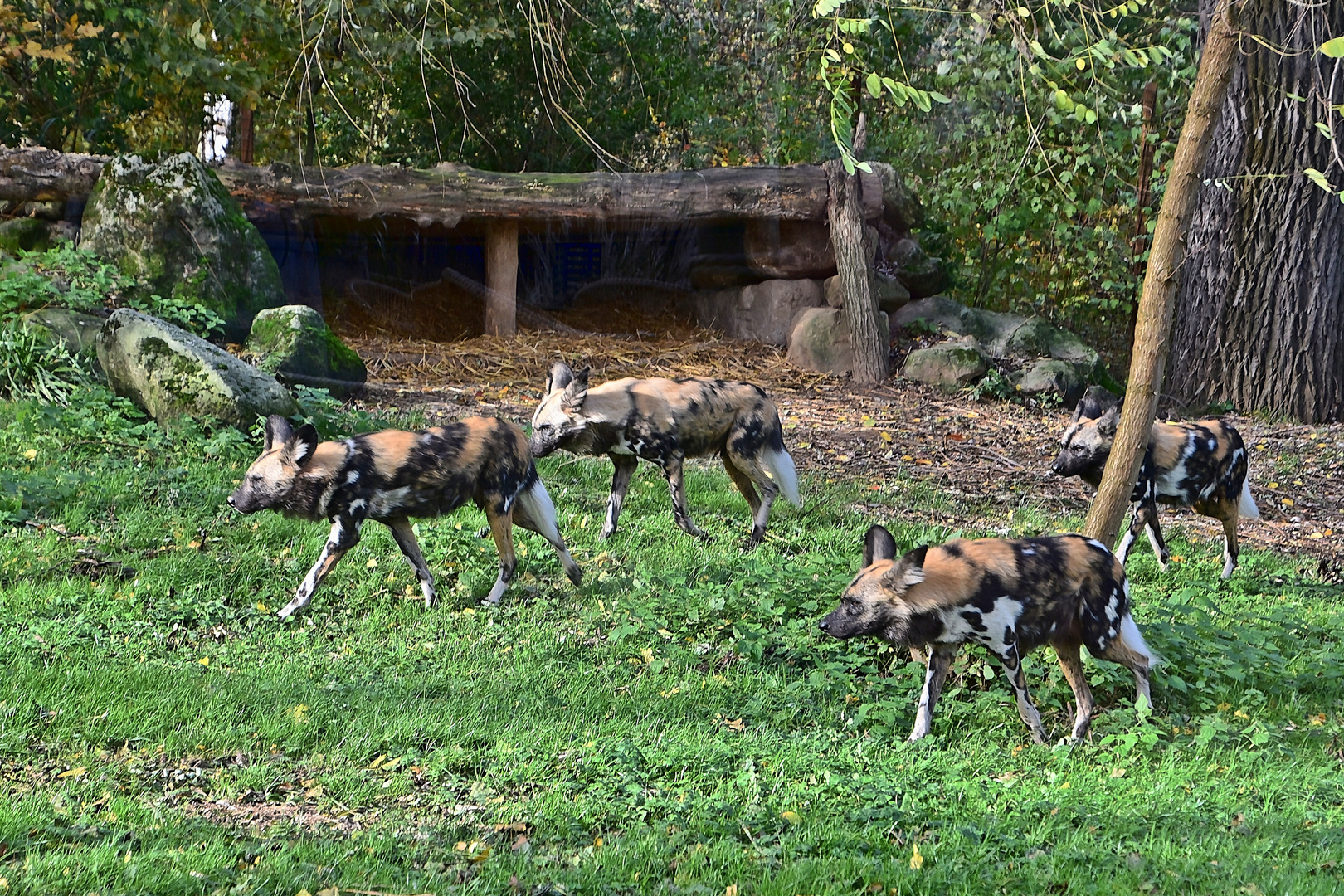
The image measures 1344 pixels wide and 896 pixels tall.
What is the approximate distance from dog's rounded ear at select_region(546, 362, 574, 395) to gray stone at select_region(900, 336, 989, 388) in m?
4.88

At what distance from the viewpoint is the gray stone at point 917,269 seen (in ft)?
39.6

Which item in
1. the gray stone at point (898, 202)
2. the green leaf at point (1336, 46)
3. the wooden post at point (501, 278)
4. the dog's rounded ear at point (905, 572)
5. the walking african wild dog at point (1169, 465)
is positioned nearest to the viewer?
the green leaf at point (1336, 46)

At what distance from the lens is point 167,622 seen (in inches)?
194

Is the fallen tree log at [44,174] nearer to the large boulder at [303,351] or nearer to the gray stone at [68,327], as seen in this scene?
the gray stone at [68,327]

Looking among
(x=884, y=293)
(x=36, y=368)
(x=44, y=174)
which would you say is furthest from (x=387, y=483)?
(x=884, y=293)

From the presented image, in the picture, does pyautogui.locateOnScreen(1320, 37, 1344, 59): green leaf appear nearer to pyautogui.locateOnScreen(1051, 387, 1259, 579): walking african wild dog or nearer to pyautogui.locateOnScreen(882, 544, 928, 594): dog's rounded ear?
pyautogui.locateOnScreen(882, 544, 928, 594): dog's rounded ear

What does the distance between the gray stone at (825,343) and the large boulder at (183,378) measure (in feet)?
17.1

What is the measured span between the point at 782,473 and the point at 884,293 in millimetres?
5587

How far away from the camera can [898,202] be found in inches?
474

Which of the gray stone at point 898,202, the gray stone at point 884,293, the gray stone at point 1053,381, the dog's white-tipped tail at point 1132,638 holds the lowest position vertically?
the dog's white-tipped tail at point 1132,638

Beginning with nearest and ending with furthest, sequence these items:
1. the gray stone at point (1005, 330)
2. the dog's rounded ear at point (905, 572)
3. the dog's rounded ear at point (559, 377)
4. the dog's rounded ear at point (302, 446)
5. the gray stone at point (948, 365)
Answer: the dog's rounded ear at point (905, 572)
the dog's rounded ear at point (302, 446)
the dog's rounded ear at point (559, 377)
the gray stone at point (948, 365)
the gray stone at point (1005, 330)

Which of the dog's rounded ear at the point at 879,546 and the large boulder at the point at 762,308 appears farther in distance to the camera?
the large boulder at the point at 762,308

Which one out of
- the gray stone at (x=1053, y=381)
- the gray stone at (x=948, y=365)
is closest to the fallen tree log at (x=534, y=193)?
the gray stone at (x=948, y=365)

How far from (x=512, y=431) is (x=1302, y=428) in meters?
6.93
